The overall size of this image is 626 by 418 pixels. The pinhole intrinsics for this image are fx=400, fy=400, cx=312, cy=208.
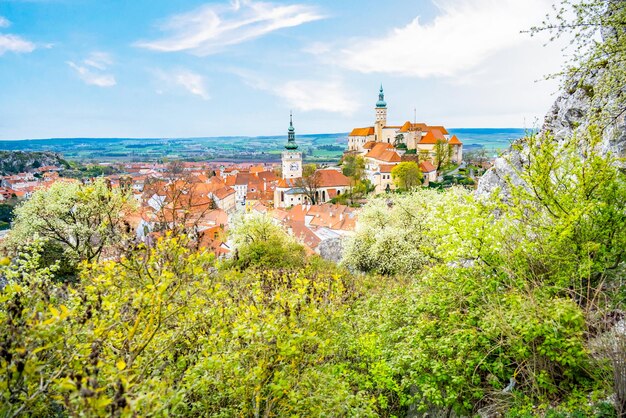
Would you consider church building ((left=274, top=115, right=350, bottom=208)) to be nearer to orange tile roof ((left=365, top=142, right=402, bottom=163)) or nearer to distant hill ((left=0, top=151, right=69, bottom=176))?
orange tile roof ((left=365, top=142, right=402, bottom=163))

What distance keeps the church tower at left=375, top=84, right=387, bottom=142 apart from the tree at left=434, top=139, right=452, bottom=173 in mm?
25795

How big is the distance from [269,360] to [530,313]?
3.87 m

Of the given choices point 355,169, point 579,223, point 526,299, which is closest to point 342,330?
point 526,299

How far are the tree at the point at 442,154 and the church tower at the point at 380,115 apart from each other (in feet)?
84.6

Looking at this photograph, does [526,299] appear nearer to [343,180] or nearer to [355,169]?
[343,180]

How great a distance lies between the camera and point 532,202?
809 centimetres

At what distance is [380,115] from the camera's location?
109 metres

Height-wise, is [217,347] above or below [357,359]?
above

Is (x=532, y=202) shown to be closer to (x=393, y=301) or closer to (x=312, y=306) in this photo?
(x=393, y=301)

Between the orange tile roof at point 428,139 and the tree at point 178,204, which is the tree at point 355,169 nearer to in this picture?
the orange tile roof at point 428,139

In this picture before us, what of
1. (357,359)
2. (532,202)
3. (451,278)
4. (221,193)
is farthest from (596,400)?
(221,193)

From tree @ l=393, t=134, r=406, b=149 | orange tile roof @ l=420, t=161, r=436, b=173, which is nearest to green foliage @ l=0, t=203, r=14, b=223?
orange tile roof @ l=420, t=161, r=436, b=173

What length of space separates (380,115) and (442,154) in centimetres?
3158

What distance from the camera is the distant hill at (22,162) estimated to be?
113 metres
